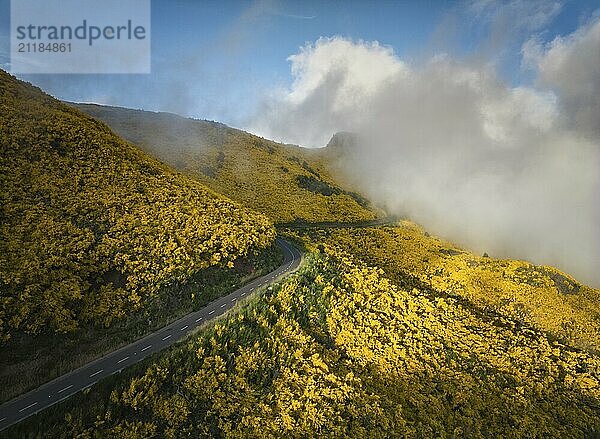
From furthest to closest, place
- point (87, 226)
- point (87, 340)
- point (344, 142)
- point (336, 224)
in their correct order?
1. point (344, 142)
2. point (336, 224)
3. point (87, 226)
4. point (87, 340)

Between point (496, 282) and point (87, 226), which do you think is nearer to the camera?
point (87, 226)

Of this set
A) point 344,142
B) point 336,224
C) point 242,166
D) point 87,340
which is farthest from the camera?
point 344,142

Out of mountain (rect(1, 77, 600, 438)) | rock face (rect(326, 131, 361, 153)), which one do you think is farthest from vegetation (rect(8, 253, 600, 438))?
rock face (rect(326, 131, 361, 153))

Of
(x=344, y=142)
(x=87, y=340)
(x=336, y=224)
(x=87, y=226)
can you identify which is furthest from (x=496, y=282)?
(x=344, y=142)

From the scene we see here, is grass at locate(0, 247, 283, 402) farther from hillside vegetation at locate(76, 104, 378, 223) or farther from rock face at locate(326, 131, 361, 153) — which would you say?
rock face at locate(326, 131, 361, 153)

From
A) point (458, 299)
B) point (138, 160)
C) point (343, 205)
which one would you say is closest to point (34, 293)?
point (138, 160)

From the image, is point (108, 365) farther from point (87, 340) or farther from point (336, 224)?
point (336, 224)

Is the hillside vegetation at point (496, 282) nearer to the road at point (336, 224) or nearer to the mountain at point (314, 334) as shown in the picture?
the mountain at point (314, 334)

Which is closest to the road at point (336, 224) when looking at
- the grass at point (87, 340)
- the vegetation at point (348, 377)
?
the vegetation at point (348, 377)
